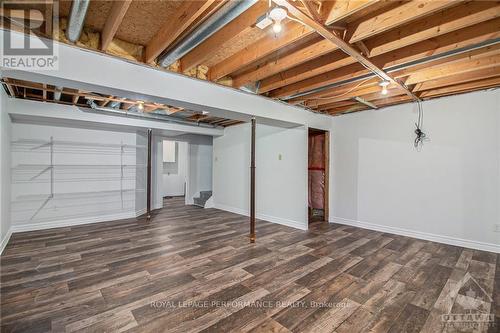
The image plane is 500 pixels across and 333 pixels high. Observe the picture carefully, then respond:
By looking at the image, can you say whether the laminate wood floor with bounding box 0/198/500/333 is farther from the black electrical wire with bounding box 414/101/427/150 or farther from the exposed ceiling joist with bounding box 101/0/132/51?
the exposed ceiling joist with bounding box 101/0/132/51

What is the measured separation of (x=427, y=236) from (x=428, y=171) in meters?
1.12

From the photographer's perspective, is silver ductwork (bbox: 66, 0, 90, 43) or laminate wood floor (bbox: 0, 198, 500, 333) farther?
laminate wood floor (bbox: 0, 198, 500, 333)

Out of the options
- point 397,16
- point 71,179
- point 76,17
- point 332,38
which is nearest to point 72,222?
point 71,179

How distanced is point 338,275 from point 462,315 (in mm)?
1085

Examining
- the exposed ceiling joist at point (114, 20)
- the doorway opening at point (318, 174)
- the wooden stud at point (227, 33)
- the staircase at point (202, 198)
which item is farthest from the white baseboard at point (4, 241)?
the doorway opening at point (318, 174)

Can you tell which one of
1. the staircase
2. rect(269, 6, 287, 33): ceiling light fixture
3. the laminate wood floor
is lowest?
the laminate wood floor

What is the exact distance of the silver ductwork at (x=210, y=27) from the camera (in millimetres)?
1706

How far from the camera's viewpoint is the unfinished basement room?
6.57ft

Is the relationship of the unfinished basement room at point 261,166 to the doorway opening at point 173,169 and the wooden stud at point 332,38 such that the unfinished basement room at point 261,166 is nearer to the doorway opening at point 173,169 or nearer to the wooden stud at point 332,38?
the wooden stud at point 332,38

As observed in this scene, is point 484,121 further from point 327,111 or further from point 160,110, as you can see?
point 160,110

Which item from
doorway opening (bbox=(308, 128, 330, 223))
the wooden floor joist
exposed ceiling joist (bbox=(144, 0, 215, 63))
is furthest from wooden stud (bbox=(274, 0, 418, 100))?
doorway opening (bbox=(308, 128, 330, 223))

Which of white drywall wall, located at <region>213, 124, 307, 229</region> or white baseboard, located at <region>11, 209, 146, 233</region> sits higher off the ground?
white drywall wall, located at <region>213, 124, 307, 229</region>

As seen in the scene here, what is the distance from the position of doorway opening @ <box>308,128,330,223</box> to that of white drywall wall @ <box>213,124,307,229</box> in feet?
2.78

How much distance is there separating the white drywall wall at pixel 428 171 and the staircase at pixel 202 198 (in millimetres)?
3839
